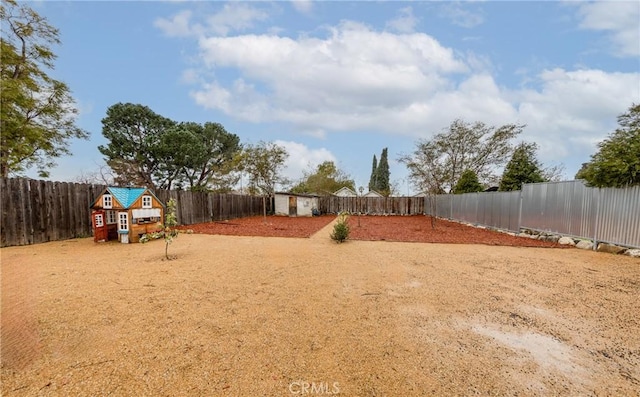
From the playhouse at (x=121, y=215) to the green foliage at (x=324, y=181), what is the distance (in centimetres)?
2492

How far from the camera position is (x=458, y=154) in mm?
21969

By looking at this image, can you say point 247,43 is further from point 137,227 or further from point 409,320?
point 409,320

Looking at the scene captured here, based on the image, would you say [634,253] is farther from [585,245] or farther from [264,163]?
[264,163]

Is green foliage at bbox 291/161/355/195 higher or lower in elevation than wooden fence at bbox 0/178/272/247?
higher

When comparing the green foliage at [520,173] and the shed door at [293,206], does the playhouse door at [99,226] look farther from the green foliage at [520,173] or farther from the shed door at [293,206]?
the green foliage at [520,173]

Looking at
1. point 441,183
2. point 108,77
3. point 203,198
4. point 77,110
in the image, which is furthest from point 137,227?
point 441,183

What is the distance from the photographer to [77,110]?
12062 millimetres

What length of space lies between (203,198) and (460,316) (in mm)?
14160

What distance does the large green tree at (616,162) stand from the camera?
5.81 meters

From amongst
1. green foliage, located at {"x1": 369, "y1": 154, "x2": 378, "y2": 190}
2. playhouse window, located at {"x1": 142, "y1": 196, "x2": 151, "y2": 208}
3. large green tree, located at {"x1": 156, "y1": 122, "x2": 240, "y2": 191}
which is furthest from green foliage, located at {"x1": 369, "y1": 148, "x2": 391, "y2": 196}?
playhouse window, located at {"x1": 142, "y1": 196, "x2": 151, "y2": 208}

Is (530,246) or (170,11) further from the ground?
(170,11)

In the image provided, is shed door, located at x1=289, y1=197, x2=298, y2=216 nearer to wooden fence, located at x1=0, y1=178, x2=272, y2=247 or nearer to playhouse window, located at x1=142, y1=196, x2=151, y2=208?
playhouse window, located at x1=142, y1=196, x2=151, y2=208

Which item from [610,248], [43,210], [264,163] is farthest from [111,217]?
[610,248]

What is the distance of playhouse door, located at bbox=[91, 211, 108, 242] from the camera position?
291 inches
